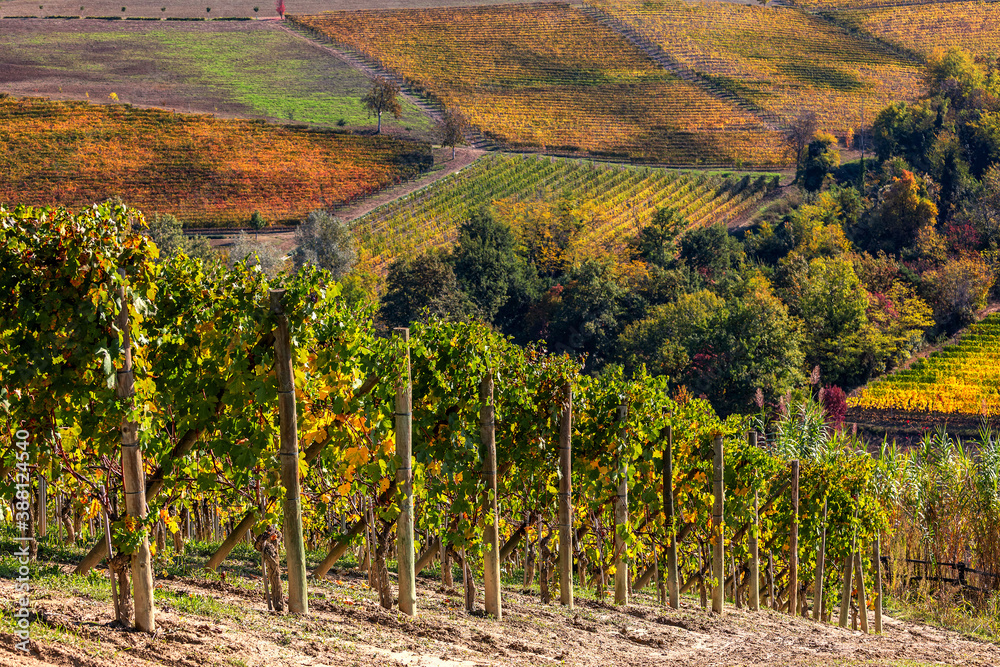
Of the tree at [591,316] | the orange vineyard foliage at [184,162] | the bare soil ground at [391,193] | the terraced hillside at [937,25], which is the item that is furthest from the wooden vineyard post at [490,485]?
the terraced hillside at [937,25]

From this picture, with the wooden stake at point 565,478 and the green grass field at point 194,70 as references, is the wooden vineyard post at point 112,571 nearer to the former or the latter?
the wooden stake at point 565,478

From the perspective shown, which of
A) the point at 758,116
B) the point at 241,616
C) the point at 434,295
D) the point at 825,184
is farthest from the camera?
the point at 758,116

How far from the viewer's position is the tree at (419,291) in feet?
186

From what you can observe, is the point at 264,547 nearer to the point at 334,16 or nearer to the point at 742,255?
the point at 742,255

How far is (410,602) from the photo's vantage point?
736cm

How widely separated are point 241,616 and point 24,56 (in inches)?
3718

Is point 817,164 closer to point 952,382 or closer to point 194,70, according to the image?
point 952,382

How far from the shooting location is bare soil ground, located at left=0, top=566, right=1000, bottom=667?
18.2ft

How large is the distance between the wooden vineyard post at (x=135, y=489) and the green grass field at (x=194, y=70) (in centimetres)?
8154

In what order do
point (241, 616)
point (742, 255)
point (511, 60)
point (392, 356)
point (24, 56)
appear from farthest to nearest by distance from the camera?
1. point (511, 60)
2. point (24, 56)
3. point (742, 255)
4. point (392, 356)
5. point (241, 616)

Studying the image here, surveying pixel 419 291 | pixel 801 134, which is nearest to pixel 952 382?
pixel 419 291

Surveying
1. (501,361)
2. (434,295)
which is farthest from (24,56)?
(501,361)

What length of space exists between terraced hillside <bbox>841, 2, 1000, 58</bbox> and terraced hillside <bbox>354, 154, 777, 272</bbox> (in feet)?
120

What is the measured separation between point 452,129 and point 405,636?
79.9m
